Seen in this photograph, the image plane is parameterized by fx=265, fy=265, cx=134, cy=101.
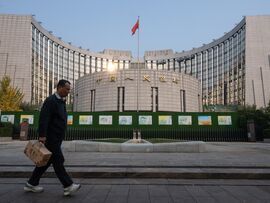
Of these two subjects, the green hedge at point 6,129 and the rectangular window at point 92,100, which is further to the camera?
the rectangular window at point 92,100

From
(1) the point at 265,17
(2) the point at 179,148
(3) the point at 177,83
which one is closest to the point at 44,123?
(2) the point at 179,148

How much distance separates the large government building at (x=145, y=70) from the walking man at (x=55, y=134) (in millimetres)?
40398

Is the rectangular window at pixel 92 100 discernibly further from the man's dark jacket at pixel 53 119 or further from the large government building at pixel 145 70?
the man's dark jacket at pixel 53 119

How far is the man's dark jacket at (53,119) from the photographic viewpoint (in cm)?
473

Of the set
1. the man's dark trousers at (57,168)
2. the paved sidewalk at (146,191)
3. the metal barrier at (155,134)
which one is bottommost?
the paved sidewalk at (146,191)

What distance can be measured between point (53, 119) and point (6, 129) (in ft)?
73.2

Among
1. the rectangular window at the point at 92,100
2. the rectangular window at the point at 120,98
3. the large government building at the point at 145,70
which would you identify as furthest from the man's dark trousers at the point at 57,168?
the rectangular window at the point at 92,100

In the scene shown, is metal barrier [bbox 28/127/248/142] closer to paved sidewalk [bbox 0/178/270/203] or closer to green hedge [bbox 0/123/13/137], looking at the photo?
green hedge [bbox 0/123/13/137]

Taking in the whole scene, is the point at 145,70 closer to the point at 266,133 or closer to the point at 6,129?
the point at 266,133

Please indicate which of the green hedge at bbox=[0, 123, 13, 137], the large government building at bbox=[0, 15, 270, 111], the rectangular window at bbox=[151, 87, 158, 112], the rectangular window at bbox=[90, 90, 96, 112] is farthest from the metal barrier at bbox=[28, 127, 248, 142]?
the rectangular window at bbox=[90, 90, 96, 112]

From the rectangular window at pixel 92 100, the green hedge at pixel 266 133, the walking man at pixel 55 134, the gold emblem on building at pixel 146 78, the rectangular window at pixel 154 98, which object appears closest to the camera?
the walking man at pixel 55 134

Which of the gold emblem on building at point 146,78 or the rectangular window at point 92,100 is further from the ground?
the gold emblem on building at point 146,78

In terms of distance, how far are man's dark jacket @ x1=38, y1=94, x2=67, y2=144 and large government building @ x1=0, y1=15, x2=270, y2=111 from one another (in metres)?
40.4

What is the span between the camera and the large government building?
6044 centimetres
